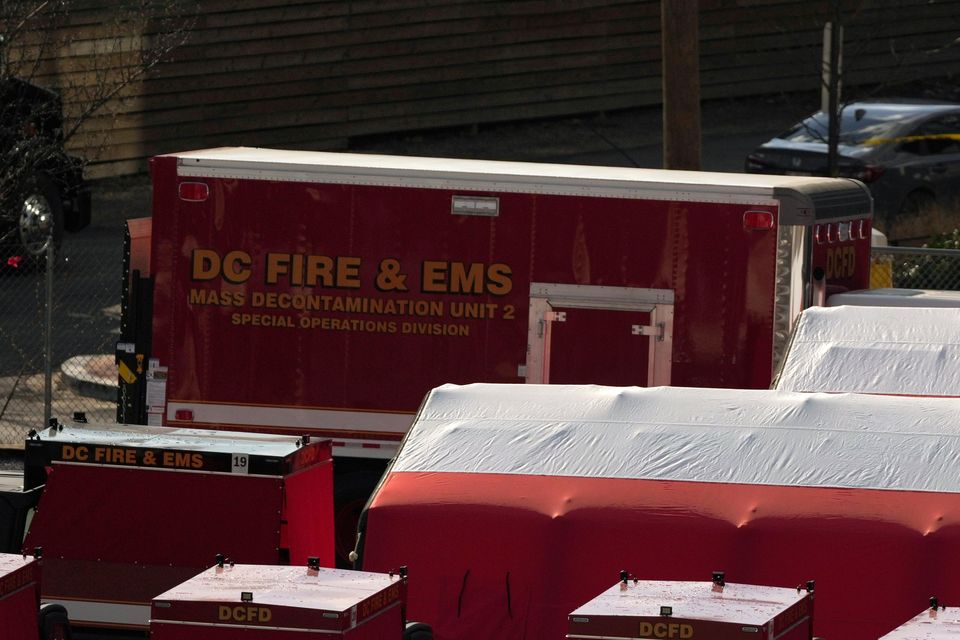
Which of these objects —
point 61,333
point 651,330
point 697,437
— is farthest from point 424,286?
point 61,333

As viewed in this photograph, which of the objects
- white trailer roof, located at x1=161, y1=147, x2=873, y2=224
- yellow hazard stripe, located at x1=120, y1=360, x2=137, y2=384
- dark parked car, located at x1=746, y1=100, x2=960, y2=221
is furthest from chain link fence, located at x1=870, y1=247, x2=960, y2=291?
yellow hazard stripe, located at x1=120, y1=360, x2=137, y2=384

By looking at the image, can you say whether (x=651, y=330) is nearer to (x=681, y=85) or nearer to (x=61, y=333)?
(x=681, y=85)

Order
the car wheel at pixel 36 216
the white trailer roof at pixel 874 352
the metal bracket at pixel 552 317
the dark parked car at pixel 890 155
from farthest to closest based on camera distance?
the dark parked car at pixel 890 155
the car wheel at pixel 36 216
the metal bracket at pixel 552 317
the white trailer roof at pixel 874 352

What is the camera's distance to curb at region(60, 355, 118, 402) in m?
15.3

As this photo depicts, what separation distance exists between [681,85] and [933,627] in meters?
9.70

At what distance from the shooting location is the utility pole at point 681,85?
1516 cm

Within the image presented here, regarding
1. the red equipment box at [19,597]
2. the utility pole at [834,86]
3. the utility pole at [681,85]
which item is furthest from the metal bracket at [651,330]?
the utility pole at [834,86]

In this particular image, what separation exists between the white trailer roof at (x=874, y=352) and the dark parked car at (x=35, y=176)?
27.3 feet

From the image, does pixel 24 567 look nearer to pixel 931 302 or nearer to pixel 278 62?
Answer: pixel 931 302

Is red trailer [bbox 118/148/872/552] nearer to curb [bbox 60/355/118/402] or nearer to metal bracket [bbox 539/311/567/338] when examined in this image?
metal bracket [bbox 539/311/567/338]

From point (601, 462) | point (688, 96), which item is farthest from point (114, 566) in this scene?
point (688, 96)

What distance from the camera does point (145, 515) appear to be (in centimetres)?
871

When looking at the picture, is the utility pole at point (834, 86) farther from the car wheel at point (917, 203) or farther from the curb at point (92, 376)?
the curb at point (92, 376)

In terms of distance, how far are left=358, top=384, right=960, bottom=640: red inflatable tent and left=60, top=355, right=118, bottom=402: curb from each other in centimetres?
767
